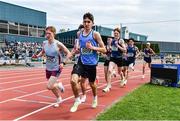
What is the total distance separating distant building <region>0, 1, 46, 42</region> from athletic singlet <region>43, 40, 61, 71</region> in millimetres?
36729

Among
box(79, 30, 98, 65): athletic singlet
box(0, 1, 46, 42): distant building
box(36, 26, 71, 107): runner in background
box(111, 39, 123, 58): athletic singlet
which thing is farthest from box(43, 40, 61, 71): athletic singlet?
box(0, 1, 46, 42): distant building

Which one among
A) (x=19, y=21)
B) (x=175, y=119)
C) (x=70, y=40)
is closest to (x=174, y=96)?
(x=175, y=119)

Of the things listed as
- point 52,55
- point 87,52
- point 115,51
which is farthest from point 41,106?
point 115,51

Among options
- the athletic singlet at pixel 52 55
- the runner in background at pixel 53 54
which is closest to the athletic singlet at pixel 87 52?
the runner in background at pixel 53 54

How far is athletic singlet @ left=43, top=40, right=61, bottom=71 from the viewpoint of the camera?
372 inches

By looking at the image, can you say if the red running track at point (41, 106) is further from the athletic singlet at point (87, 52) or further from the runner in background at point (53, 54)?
the athletic singlet at point (87, 52)

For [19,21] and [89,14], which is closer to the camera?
[89,14]

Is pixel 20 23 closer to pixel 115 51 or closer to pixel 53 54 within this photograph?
pixel 115 51

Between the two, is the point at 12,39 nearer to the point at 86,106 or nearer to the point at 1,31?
the point at 1,31

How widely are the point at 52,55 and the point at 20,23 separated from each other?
44.4 meters

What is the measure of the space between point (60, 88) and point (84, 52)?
59.1 inches

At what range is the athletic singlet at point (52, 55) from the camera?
9438 millimetres

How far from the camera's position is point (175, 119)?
7969 millimetres

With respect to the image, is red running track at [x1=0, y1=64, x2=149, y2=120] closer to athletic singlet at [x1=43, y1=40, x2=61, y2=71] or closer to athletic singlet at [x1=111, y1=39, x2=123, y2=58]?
athletic singlet at [x1=43, y1=40, x2=61, y2=71]
